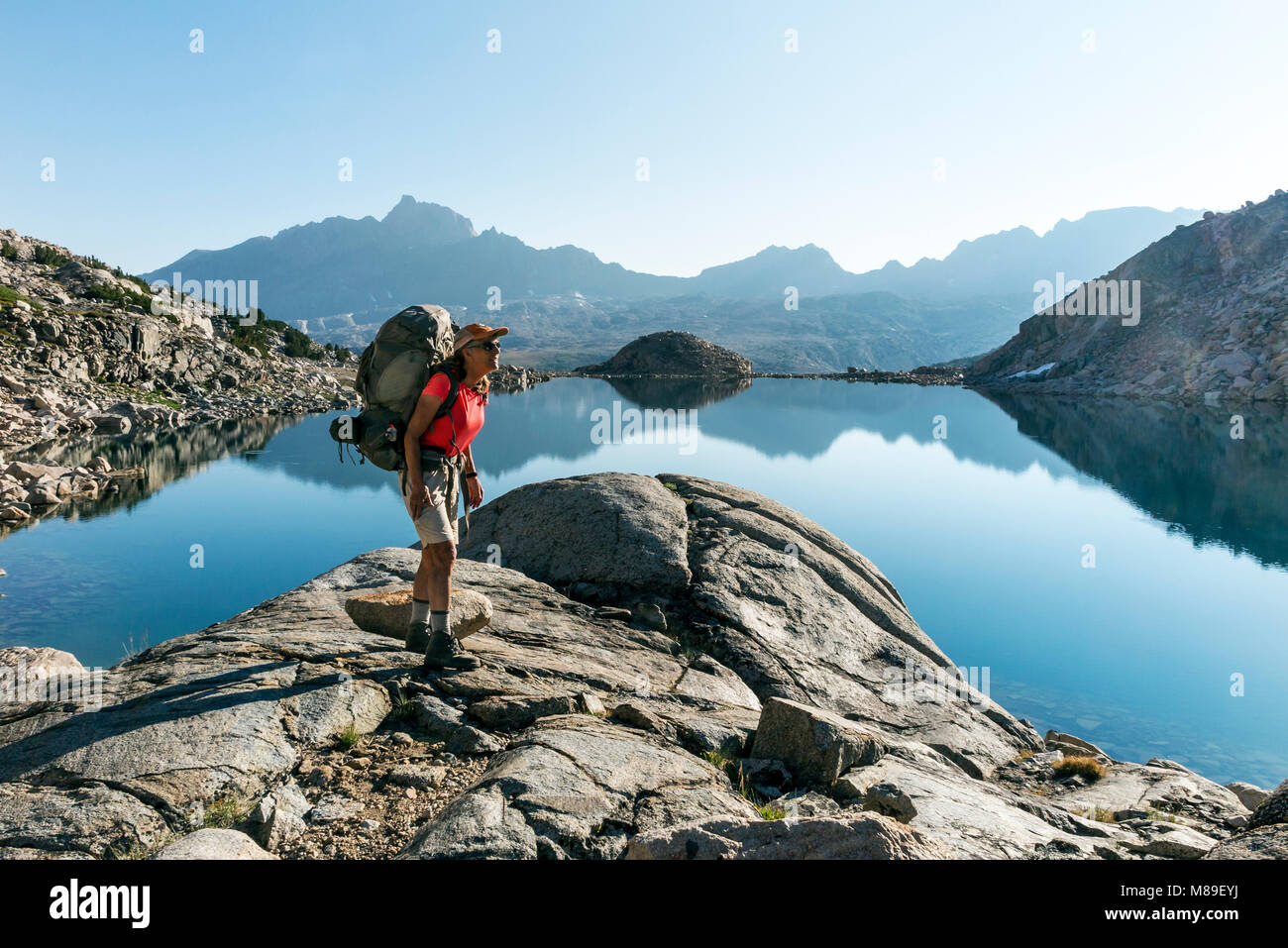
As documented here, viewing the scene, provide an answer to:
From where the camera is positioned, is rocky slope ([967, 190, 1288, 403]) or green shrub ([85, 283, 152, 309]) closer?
green shrub ([85, 283, 152, 309])

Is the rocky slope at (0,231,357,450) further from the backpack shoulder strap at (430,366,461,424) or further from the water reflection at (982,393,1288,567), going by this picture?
the water reflection at (982,393,1288,567)

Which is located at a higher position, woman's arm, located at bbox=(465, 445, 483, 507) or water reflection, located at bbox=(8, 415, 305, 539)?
woman's arm, located at bbox=(465, 445, 483, 507)

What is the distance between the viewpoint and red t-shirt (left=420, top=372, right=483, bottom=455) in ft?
24.3

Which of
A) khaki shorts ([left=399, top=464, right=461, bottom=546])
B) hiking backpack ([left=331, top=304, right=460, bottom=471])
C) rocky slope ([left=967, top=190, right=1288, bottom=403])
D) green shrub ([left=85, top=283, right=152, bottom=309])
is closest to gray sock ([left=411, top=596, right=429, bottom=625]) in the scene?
khaki shorts ([left=399, top=464, right=461, bottom=546])

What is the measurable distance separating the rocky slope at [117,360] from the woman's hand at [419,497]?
3873 centimetres

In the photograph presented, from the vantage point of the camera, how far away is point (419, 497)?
288 inches

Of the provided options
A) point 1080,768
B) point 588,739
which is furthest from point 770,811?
point 1080,768

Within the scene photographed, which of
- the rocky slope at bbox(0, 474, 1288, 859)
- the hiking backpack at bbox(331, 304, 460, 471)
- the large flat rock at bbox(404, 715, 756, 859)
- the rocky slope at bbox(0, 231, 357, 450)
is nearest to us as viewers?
the large flat rock at bbox(404, 715, 756, 859)

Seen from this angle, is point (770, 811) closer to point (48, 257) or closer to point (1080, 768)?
point (1080, 768)

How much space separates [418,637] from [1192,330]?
10899cm

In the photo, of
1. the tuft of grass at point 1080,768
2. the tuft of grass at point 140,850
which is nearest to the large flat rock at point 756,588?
the tuft of grass at point 1080,768

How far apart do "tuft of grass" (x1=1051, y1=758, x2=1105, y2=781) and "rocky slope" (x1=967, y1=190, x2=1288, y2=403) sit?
3401 inches

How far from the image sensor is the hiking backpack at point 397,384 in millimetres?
7504

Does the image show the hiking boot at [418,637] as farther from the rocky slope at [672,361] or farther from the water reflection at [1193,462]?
the rocky slope at [672,361]
